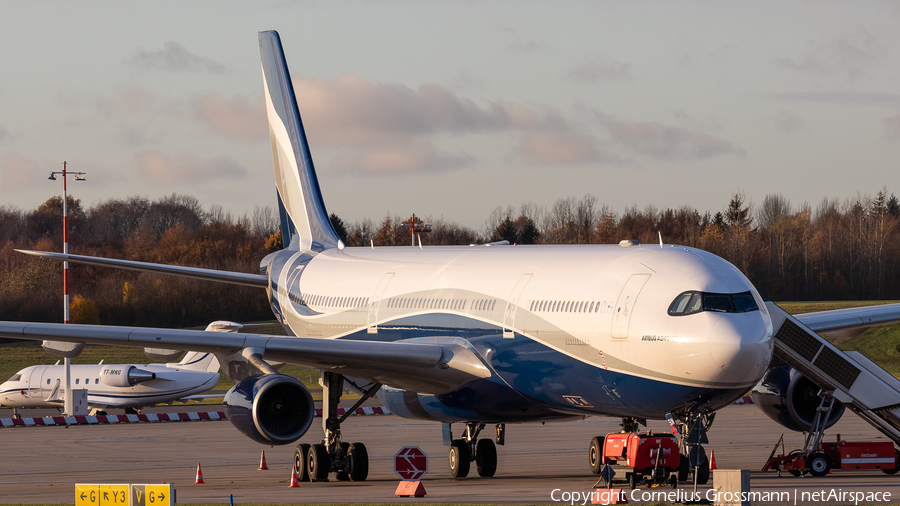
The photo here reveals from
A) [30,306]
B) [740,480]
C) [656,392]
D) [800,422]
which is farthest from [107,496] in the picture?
[30,306]

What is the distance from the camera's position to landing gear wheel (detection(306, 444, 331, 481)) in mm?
24453

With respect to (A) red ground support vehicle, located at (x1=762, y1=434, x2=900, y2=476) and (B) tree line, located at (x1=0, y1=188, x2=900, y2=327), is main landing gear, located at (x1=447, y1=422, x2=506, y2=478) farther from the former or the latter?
(B) tree line, located at (x1=0, y1=188, x2=900, y2=327)

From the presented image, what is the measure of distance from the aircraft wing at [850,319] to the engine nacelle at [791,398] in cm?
153

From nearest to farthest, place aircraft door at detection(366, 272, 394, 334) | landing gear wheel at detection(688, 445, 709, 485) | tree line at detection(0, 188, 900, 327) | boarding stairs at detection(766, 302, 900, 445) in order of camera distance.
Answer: landing gear wheel at detection(688, 445, 709, 485) < boarding stairs at detection(766, 302, 900, 445) < aircraft door at detection(366, 272, 394, 334) < tree line at detection(0, 188, 900, 327)

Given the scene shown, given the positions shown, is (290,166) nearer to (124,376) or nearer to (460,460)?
(460,460)

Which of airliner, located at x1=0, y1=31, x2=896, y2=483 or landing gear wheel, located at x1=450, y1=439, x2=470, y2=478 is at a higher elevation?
airliner, located at x1=0, y1=31, x2=896, y2=483

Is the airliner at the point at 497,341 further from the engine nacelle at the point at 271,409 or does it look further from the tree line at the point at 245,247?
the tree line at the point at 245,247

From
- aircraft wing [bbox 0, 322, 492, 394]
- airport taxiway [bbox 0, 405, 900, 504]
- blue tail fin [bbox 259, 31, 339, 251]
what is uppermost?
blue tail fin [bbox 259, 31, 339, 251]

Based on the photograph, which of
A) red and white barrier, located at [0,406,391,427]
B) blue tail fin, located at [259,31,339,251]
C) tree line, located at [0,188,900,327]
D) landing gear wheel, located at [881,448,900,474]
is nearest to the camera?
landing gear wheel, located at [881,448,900,474]

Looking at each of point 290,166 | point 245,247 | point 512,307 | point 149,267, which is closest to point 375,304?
point 512,307

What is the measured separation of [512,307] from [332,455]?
5.60 m

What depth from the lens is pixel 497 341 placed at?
73.2 feet

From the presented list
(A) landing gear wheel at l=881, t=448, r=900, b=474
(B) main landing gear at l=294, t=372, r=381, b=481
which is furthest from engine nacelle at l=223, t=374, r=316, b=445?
(A) landing gear wheel at l=881, t=448, r=900, b=474

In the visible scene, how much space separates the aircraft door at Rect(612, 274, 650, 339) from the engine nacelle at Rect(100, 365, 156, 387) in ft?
110
